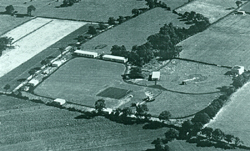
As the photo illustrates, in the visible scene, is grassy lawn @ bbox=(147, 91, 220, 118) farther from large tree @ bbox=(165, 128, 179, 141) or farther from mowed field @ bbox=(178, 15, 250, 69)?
mowed field @ bbox=(178, 15, 250, 69)

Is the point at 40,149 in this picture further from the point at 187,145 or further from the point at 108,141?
the point at 187,145

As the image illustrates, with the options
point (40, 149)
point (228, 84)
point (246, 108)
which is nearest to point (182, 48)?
point (228, 84)

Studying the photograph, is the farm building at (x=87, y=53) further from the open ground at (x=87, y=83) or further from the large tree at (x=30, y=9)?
the large tree at (x=30, y=9)

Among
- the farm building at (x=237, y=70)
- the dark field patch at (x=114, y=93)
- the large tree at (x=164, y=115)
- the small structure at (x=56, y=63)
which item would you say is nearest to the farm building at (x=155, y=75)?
the dark field patch at (x=114, y=93)

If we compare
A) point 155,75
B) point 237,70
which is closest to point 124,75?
point 155,75

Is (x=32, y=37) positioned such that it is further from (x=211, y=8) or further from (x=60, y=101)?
(x=211, y=8)

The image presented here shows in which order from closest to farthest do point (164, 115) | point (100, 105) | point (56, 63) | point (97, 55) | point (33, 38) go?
point (164, 115)
point (100, 105)
point (56, 63)
point (97, 55)
point (33, 38)

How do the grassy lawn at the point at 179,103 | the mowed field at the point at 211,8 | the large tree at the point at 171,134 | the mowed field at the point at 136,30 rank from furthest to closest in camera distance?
the mowed field at the point at 211,8
the mowed field at the point at 136,30
the grassy lawn at the point at 179,103
the large tree at the point at 171,134
